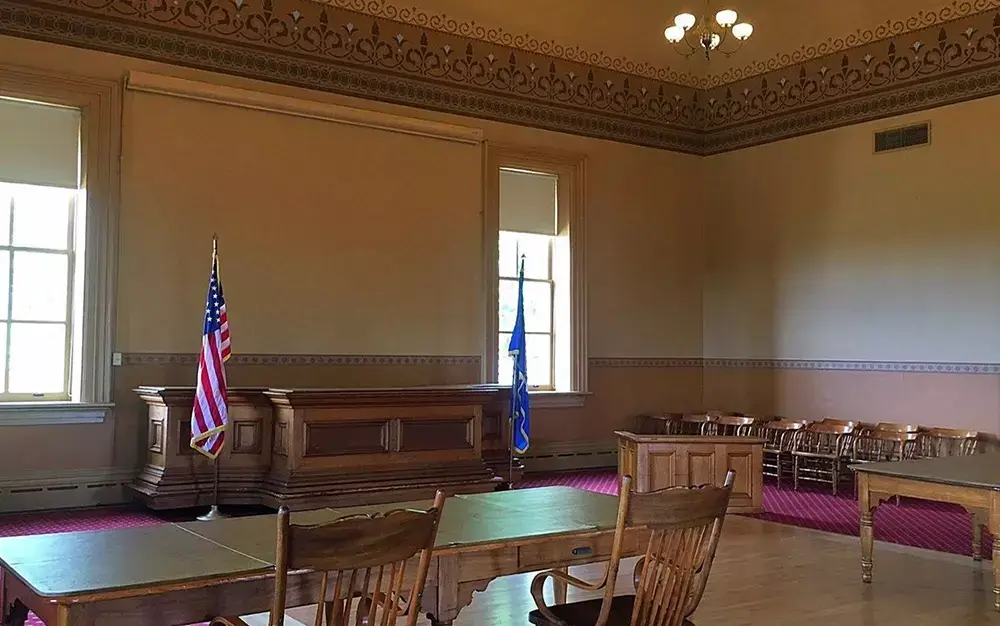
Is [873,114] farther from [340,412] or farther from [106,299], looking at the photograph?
[106,299]

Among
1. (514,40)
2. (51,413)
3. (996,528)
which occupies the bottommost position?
(996,528)

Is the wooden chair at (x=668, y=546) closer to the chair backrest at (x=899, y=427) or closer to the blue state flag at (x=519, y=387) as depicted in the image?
the blue state flag at (x=519, y=387)

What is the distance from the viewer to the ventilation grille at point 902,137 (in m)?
10.6

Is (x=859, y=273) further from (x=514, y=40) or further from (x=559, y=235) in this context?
(x=514, y=40)

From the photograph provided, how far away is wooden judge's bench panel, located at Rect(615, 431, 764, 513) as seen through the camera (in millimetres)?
8062

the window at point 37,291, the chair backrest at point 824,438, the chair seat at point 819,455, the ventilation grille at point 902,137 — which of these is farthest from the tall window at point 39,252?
the ventilation grille at point 902,137

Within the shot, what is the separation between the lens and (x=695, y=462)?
8180 mm

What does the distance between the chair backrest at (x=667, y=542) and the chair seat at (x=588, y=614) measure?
0.74 ft

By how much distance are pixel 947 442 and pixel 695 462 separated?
11.4 feet

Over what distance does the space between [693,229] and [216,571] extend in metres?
11.0

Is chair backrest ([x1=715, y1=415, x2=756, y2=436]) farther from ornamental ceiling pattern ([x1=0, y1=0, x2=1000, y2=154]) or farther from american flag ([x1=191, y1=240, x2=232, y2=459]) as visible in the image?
american flag ([x1=191, y1=240, x2=232, y2=459])

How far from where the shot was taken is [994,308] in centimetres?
997

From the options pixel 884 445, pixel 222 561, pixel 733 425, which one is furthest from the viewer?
pixel 733 425

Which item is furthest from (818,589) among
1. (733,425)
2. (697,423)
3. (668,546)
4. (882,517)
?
(697,423)
